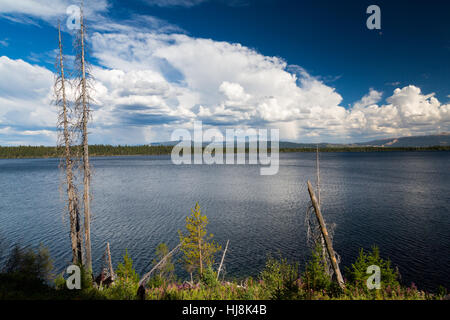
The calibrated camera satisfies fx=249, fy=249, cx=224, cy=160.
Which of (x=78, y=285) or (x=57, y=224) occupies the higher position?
(x=78, y=285)

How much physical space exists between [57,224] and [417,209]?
57.7m

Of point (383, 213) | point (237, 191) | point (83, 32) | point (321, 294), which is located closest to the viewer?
point (321, 294)

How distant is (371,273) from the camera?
1391 centimetres

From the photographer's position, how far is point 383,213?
132 ft

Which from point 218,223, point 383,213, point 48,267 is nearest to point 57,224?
point 48,267
